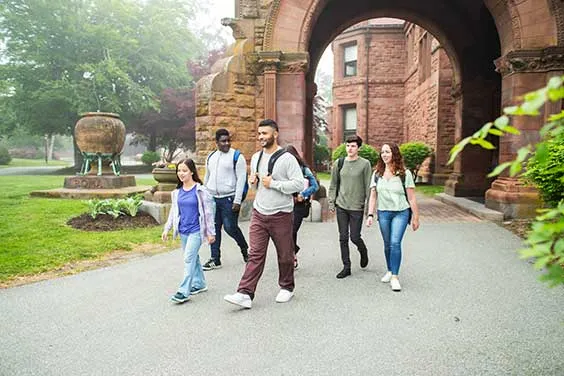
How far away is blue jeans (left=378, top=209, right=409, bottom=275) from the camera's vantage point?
16.2 ft

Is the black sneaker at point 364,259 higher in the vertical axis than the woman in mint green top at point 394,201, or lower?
lower

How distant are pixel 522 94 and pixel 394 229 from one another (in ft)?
19.7

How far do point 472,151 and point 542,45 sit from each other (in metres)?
5.12

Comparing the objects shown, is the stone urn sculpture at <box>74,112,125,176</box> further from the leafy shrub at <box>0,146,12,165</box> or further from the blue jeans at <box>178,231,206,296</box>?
the leafy shrub at <box>0,146,12,165</box>

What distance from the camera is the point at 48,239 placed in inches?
296

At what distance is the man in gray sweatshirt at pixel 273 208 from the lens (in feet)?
14.2

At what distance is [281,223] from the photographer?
4.42 metres

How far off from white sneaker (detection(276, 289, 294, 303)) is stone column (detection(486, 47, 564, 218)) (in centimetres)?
676

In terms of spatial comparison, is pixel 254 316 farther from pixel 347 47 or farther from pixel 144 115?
pixel 144 115

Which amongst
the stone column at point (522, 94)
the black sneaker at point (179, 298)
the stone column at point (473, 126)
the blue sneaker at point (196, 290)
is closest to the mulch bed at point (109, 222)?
the blue sneaker at point (196, 290)

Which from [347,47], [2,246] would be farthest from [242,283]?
[347,47]

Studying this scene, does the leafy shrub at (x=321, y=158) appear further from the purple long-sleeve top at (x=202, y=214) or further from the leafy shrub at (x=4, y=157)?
the leafy shrub at (x=4, y=157)

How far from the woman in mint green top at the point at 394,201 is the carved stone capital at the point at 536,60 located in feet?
18.9

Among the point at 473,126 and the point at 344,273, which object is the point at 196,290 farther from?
the point at 473,126
